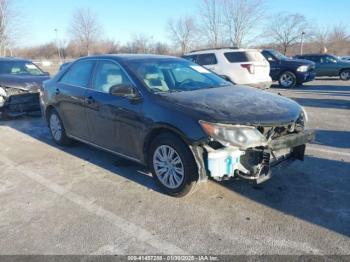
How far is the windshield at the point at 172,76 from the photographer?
15.0 ft

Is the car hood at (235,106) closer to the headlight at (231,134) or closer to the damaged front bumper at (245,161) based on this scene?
the headlight at (231,134)

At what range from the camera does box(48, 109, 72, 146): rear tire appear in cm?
626

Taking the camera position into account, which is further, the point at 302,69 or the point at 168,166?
the point at 302,69

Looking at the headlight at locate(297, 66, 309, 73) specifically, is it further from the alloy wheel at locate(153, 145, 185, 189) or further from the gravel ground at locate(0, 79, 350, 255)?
the alloy wheel at locate(153, 145, 185, 189)

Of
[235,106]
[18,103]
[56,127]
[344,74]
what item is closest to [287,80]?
[344,74]

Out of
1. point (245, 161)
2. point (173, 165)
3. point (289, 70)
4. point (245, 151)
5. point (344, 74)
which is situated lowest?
point (344, 74)

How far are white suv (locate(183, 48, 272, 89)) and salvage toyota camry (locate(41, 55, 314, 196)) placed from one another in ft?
22.1

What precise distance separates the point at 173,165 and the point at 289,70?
13013 mm

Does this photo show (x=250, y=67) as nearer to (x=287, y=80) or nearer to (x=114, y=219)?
(x=287, y=80)

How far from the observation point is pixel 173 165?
13.2 ft

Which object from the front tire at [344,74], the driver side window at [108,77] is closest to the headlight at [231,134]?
the driver side window at [108,77]

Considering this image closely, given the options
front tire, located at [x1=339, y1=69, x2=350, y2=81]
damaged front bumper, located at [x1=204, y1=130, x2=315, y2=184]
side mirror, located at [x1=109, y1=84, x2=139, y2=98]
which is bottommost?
front tire, located at [x1=339, y1=69, x2=350, y2=81]

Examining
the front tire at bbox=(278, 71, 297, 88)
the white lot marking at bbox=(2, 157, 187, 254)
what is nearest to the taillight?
the front tire at bbox=(278, 71, 297, 88)

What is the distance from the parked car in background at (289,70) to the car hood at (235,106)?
11.8m
